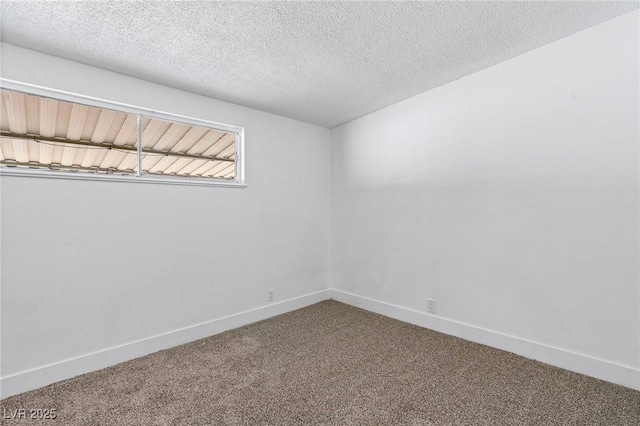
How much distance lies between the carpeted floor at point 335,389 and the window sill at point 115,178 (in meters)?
1.49

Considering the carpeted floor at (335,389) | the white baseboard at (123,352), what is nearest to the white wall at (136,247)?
the white baseboard at (123,352)

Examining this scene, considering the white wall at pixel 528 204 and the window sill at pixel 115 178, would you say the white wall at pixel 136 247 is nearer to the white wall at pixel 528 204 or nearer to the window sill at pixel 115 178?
the window sill at pixel 115 178

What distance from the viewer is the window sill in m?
2.01

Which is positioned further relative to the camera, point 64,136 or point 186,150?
point 186,150

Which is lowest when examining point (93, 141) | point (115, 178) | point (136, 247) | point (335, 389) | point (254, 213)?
point (335, 389)

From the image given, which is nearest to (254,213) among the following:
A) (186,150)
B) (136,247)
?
(186,150)

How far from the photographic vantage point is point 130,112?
8.26ft

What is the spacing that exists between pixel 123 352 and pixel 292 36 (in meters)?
2.78

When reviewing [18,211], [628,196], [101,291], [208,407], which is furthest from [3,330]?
[628,196]

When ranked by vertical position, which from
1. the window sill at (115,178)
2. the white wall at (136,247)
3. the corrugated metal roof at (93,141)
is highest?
the corrugated metal roof at (93,141)

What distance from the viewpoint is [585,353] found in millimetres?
2064

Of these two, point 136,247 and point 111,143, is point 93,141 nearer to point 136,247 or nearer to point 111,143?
point 111,143

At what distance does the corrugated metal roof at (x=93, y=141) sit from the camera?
6.84 ft

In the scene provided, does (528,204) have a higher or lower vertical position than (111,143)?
lower
